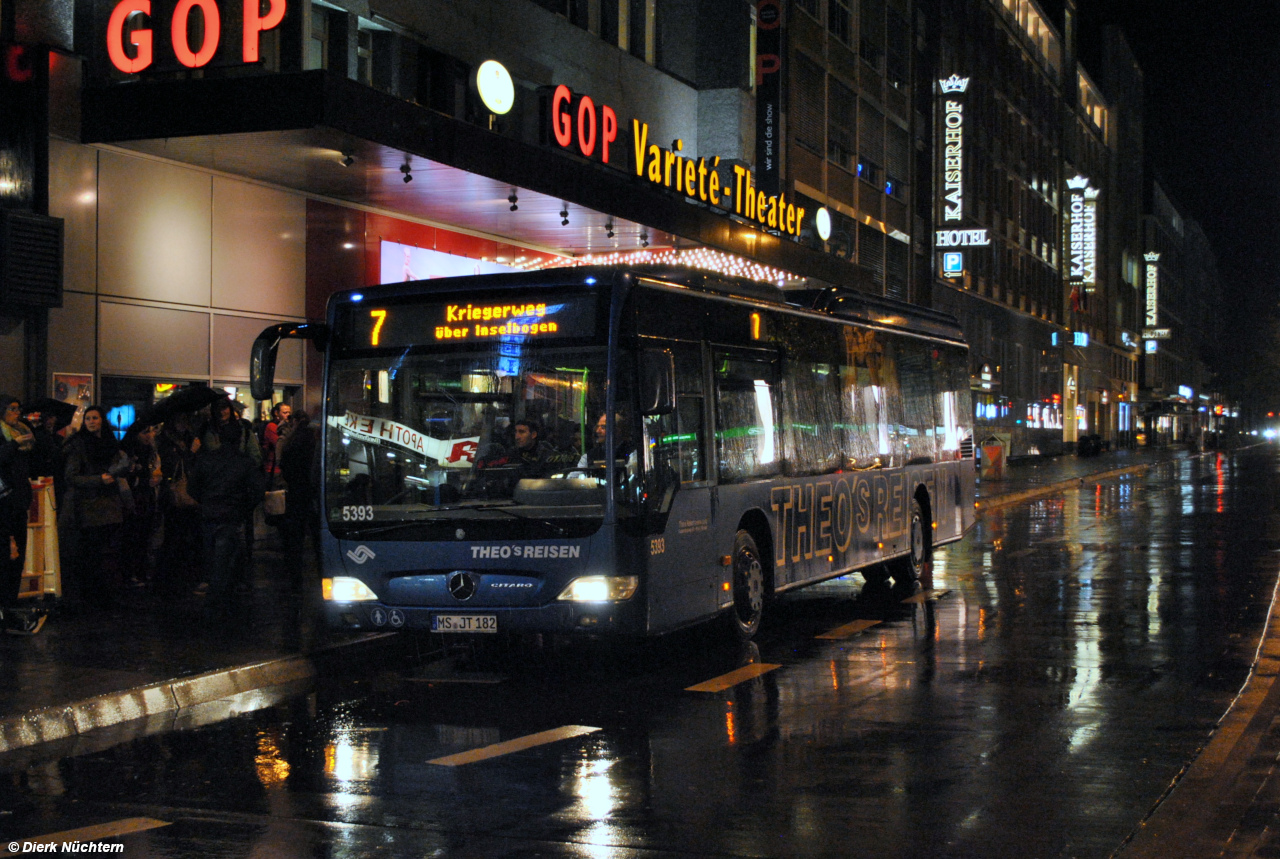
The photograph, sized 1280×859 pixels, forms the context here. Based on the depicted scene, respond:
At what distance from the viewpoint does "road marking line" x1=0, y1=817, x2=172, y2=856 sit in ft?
20.1

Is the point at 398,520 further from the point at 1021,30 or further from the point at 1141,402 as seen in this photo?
the point at 1141,402

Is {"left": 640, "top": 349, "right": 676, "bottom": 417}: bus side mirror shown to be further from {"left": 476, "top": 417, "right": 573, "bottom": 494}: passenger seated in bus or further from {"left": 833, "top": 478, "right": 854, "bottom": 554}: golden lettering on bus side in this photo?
{"left": 833, "top": 478, "right": 854, "bottom": 554}: golden lettering on bus side

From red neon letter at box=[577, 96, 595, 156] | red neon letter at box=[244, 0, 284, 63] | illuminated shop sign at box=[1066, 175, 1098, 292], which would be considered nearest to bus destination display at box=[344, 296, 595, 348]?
red neon letter at box=[244, 0, 284, 63]

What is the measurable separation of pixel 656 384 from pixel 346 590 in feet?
9.27

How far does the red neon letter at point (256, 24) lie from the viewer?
52.1 ft

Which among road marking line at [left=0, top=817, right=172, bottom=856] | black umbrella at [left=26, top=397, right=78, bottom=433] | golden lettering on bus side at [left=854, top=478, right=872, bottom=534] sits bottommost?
road marking line at [left=0, top=817, right=172, bottom=856]

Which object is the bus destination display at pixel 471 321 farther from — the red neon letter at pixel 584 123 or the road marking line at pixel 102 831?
the red neon letter at pixel 584 123

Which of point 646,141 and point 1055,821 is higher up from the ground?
point 646,141

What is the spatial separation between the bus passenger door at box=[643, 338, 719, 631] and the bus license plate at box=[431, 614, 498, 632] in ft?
3.66

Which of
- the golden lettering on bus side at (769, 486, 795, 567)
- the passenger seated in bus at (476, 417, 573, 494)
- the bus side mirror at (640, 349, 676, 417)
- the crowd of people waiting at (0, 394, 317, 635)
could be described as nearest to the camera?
the bus side mirror at (640, 349, 676, 417)

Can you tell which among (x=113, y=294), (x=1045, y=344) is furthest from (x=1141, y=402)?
(x=113, y=294)

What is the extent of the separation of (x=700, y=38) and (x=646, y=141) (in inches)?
414

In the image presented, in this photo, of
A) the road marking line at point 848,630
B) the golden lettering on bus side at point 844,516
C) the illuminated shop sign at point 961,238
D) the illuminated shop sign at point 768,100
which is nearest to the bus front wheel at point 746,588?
the road marking line at point 848,630

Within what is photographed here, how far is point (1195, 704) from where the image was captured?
9.02 metres
